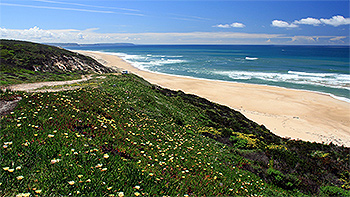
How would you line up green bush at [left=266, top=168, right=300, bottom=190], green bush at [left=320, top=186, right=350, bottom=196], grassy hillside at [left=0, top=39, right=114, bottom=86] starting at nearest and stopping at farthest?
green bush at [left=320, top=186, right=350, bottom=196] < green bush at [left=266, top=168, right=300, bottom=190] < grassy hillside at [left=0, top=39, right=114, bottom=86]

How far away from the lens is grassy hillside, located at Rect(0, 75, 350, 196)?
4480mm

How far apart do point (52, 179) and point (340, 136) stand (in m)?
26.4

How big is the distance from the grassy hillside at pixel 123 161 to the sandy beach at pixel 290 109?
11.3 metres

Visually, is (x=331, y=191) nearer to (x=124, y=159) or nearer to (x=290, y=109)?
(x=124, y=159)

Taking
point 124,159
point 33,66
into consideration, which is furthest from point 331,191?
point 33,66

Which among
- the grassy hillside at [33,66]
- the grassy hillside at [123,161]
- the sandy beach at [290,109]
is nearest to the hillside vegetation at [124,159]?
the grassy hillside at [123,161]

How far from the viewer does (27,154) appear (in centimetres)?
493

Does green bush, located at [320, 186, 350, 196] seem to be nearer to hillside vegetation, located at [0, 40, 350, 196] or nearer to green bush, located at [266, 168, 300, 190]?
hillside vegetation, located at [0, 40, 350, 196]

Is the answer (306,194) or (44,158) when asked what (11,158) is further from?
(306,194)

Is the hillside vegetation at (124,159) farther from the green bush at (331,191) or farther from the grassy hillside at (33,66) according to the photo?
the grassy hillside at (33,66)

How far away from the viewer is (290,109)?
3123 centimetres

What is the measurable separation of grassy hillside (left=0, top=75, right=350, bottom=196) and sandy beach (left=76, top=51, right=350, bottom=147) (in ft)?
36.9

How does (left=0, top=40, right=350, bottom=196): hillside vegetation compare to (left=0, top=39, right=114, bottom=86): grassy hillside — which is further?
(left=0, top=39, right=114, bottom=86): grassy hillside

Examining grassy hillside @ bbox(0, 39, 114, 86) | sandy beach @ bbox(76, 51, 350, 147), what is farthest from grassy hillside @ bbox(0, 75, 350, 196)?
grassy hillside @ bbox(0, 39, 114, 86)
